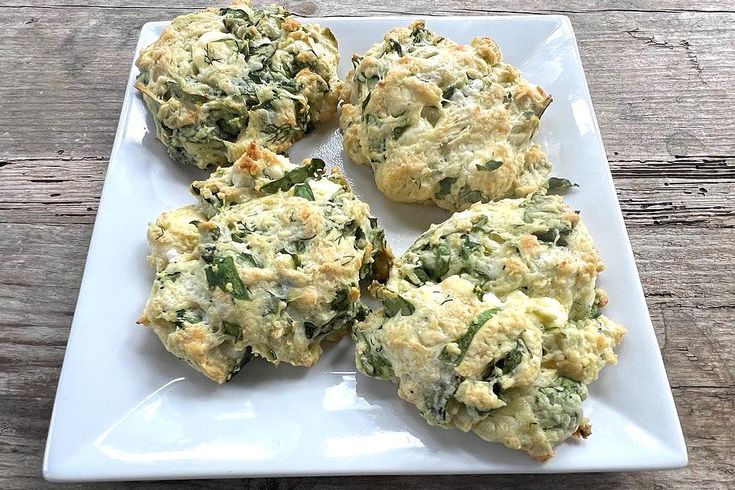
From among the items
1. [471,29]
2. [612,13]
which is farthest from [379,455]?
[612,13]

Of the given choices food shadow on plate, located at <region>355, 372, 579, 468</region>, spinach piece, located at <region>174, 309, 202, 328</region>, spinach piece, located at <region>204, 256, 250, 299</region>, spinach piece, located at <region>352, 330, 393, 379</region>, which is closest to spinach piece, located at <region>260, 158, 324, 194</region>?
spinach piece, located at <region>204, 256, 250, 299</region>

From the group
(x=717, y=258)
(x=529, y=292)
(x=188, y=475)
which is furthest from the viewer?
(x=717, y=258)

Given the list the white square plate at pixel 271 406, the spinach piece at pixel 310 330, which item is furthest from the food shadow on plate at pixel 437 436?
the spinach piece at pixel 310 330

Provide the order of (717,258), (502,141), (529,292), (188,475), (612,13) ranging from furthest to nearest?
→ (612,13)
(717,258)
(502,141)
(529,292)
(188,475)

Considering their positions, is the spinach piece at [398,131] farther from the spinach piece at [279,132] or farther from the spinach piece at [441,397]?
the spinach piece at [441,397]

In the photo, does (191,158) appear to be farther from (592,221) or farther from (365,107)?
(592,221)

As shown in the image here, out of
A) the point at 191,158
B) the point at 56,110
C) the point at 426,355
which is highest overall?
the point at 426,355

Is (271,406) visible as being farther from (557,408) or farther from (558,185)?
(558,185)
